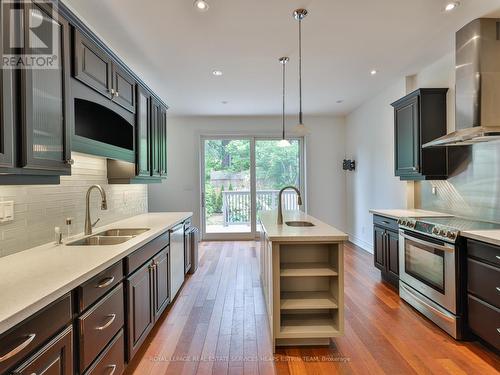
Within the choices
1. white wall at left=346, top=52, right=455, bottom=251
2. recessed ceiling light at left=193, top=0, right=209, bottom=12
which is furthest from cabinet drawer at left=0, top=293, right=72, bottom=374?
white wall at left=346, top=52, right=455, bottom=251

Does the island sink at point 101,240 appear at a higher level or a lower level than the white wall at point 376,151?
lower

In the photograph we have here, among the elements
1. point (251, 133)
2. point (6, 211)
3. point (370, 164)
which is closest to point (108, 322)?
point (6, 211)

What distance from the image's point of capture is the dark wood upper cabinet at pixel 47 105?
1397 millimetres

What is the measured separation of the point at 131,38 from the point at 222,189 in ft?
12.5

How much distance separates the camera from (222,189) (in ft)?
20.3

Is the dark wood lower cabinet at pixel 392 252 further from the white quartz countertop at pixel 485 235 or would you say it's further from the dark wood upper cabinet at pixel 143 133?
the dark wood upper cabinet at pixel 143 133

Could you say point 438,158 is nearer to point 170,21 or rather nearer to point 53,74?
point 170,21

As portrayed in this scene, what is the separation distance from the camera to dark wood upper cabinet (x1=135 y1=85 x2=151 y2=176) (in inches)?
117

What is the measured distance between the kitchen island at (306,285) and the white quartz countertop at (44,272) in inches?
44.2

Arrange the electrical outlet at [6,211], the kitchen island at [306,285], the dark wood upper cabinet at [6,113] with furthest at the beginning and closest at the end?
the kitchen island at [306,285] → the electrical outlet at [6,211] → the dark wood upper cabinet at [6,113]

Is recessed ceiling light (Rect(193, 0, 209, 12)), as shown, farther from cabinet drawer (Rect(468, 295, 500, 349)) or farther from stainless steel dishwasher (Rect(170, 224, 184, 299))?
cabinet drawer (Rect(468, 295, 500, 349))

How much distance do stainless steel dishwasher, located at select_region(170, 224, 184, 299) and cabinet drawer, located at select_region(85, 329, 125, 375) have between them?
1.12m

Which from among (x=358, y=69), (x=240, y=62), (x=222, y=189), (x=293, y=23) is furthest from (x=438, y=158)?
(x=222, y=189)

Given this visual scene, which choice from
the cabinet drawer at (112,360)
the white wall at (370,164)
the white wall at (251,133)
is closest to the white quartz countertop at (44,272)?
the cabinet drawer at (112,360)
